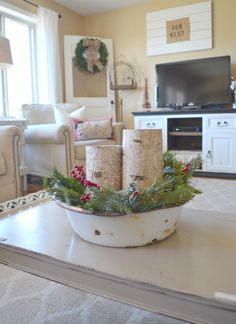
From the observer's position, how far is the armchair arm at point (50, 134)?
2.70 meters

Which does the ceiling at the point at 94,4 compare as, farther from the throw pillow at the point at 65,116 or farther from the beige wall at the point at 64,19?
the throw pillow at the point at 65,116

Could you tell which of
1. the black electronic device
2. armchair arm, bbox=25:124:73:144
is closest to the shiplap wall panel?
the black electronic device

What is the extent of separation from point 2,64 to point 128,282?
2539mm

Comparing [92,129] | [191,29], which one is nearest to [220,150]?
[92,129]

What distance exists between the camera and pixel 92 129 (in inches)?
129

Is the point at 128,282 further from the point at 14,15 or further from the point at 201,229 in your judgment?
the point at 14,15

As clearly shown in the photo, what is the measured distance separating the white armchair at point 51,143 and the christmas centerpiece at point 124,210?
1.85 meters

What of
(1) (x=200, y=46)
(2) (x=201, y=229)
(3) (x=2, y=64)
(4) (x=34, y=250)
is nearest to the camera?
(4) (x=34, y=250)

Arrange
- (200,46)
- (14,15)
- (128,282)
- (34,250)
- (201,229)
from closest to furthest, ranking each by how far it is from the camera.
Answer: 1. (128,282)
2. (34,250)
3. (201,229)
4. (14,15)
5. (200,46)

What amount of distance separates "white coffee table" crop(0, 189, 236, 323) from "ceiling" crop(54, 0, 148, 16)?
4.12 metres

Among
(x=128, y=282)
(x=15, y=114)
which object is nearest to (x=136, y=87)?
(x=15, y=114)

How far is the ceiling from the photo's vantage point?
167 inches

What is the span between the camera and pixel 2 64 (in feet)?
8.69

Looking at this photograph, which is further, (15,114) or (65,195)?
(15,114)
